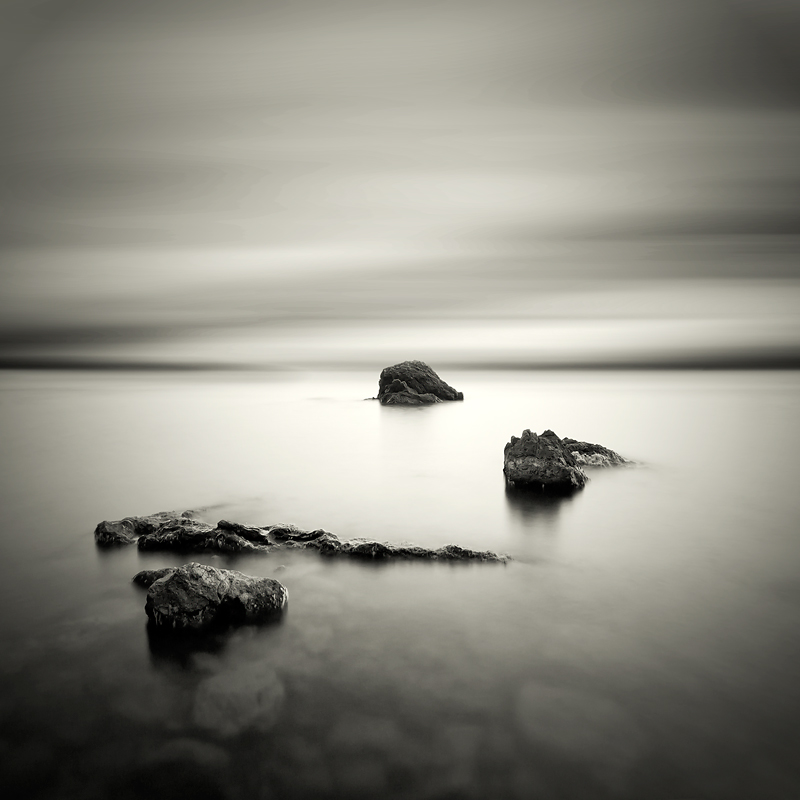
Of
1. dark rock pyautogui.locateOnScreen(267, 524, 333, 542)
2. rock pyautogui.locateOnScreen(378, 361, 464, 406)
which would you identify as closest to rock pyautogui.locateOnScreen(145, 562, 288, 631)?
dark rock pyautogui.locateOnScreen(267, 524, 333, 542)

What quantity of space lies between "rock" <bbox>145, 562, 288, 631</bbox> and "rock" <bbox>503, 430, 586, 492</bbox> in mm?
10363

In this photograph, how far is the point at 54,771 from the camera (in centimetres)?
510

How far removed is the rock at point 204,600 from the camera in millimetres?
7570

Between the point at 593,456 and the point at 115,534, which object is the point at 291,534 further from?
the point at 593,456

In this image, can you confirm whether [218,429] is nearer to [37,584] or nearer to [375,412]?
[375,412]

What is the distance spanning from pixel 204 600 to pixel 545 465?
1138cm

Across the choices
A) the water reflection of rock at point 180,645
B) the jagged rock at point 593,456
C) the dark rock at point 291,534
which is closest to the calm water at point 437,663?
the water reflection of rock at point 180,645

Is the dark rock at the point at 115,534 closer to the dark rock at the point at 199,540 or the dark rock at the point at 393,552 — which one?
the dark rock at the point at 199,540

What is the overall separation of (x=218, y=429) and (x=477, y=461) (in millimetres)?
20590

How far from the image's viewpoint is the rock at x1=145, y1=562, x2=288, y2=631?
7.57 m

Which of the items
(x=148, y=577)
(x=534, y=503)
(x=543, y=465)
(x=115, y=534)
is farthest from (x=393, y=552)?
(x=543, y=465)

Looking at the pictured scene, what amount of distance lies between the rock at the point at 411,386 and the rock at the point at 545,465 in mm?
35988

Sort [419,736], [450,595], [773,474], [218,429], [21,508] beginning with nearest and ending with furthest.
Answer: [419,736] < [450,595] < [21,508] < [773,474] < [218,429]

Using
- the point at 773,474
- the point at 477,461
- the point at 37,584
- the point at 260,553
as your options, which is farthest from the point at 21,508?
the point at 773,474
